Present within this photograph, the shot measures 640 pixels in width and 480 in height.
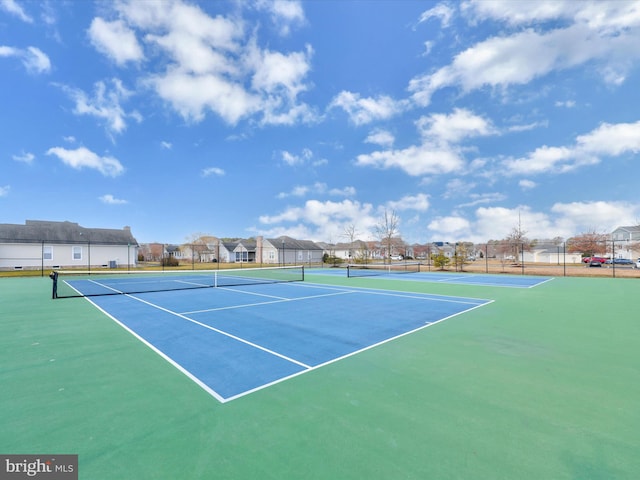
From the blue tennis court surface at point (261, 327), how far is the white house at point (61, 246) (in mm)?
24326

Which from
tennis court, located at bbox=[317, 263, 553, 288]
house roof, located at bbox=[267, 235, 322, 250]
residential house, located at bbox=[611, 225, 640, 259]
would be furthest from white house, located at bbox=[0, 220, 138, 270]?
residential house, located at bbox=[611, 225, 640, 259]

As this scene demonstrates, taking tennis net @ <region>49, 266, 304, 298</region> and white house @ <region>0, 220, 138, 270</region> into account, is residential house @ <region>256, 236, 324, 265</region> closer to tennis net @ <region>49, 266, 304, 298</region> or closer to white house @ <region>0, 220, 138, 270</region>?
white house @ <region>0, 220, 138, 270</region>

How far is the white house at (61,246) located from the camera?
27.0 metres

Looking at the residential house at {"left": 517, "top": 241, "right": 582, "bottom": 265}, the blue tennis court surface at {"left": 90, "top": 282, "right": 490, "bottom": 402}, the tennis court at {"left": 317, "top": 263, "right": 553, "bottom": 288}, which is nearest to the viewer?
the blue tennis court surface at {"left": 90, "top": 282, "right": 490, "bottom": 402}

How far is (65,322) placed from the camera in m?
7.18

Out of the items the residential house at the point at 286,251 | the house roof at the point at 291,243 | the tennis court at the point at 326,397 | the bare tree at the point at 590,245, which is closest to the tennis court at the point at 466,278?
the tennis court at the point at 326,397

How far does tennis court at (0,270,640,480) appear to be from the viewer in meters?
2.37

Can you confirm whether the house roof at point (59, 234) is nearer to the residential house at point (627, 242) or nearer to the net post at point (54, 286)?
the net post at point (54, 286)

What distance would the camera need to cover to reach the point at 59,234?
29.9 m

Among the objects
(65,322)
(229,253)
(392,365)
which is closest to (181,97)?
(65,322)

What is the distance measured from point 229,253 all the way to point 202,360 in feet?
181

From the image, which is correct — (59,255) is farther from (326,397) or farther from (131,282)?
(326,397)

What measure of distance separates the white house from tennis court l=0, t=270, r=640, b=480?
28115mm

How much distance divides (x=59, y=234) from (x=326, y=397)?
1478 inches
